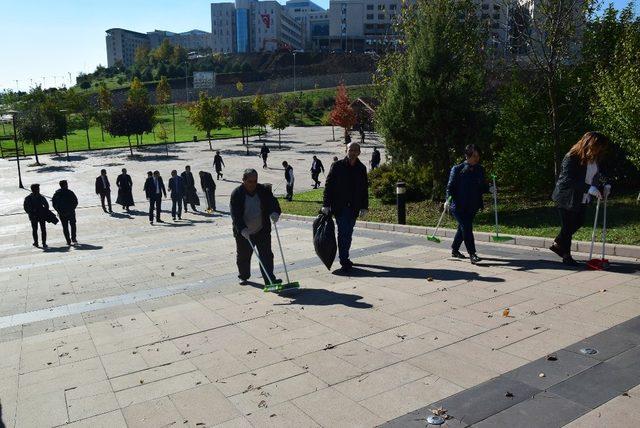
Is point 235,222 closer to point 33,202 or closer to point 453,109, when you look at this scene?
point 453,109

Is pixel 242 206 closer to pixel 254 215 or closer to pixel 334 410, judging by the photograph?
pixel 254 215

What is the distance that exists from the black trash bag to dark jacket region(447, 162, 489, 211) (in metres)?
1.91

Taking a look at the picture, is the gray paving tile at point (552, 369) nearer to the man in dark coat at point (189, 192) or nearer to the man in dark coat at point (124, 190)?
the man in dark coat at point (189, 192)

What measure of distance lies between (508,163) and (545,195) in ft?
4.76

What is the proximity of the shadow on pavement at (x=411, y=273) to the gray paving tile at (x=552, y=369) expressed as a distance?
2.52 m

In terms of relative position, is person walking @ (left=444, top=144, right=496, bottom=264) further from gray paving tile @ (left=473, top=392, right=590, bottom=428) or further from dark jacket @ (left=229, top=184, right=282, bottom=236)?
gray paving tile @ (left=473, top=392, right=590, bottom=428)

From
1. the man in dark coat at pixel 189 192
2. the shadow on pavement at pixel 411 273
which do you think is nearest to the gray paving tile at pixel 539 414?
the shadow on pavement at pixel 411 273

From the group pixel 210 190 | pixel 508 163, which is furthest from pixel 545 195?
pixel 210 190

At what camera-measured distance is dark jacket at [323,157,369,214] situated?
25.7ft

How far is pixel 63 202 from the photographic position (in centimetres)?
1391

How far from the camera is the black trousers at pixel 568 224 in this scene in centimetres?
747

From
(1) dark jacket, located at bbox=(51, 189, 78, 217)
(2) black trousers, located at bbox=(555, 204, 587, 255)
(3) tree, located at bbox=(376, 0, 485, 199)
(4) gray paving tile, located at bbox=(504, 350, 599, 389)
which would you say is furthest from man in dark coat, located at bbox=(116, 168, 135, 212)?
(4) gray paving tile, located at bbox=(504, 350, 599, 389)

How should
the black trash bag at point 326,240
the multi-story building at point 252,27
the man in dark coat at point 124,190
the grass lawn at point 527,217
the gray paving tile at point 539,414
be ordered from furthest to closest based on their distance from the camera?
the multi-story building at point 252,27
the man in dark coat at point 124,190
the grass lawn at point 527,217
the black trash bag at point 326,240
the gray paving tile at point 539,414

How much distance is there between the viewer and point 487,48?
19453mm
